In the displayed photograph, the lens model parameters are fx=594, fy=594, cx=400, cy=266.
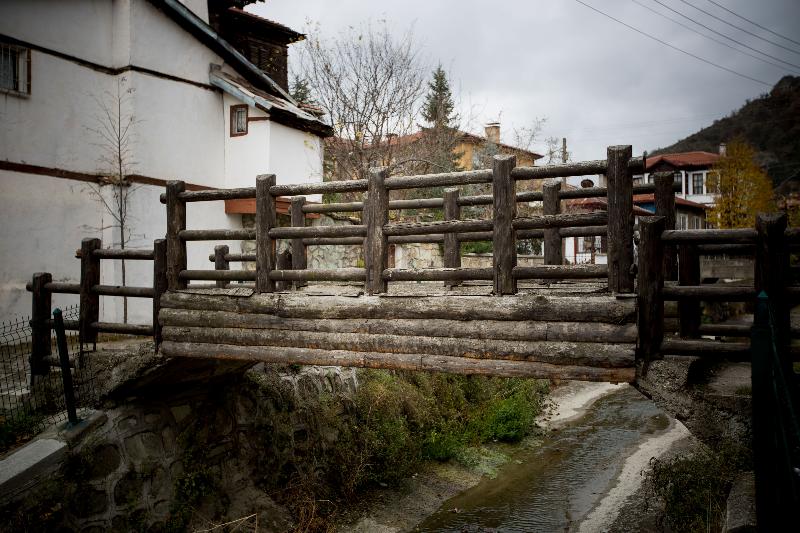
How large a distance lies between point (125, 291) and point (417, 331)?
4182 millimetres

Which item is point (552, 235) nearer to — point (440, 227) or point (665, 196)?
point (665, 196)

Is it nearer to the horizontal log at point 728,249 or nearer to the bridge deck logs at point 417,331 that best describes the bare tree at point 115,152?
the bridge deck logs at point 417,331

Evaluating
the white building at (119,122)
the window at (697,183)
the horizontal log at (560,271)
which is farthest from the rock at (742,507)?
the window at (697,183)

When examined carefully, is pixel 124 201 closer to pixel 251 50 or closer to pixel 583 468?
pixel 251 50

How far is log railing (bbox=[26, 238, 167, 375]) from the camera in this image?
7641mm

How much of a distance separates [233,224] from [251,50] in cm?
642

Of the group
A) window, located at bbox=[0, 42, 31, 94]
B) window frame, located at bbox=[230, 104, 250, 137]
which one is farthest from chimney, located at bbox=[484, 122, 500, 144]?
window, located at bbox=[0, 42, 31, 94]

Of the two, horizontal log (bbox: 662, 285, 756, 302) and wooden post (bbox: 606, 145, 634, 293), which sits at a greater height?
wooden post (bbox: 606, 145, 634, 293)

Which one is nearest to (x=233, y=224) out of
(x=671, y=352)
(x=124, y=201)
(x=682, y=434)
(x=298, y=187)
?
(x=124, y=201)

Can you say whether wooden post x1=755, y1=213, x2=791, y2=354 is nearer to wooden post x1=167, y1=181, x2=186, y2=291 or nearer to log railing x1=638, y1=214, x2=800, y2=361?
log railing x1=638, y1=214, x2=800, y2=361

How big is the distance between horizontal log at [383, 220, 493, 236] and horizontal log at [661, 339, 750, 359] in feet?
6.40

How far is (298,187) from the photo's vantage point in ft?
22.1

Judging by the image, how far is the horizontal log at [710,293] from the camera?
4.55 metres

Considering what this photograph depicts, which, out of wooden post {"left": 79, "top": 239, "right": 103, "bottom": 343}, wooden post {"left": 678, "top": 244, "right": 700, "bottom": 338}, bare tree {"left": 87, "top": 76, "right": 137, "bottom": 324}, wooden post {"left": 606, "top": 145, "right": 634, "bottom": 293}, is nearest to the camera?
wooden post {"left": 606, "top": 145, "right": 634, "bottom": 293}
